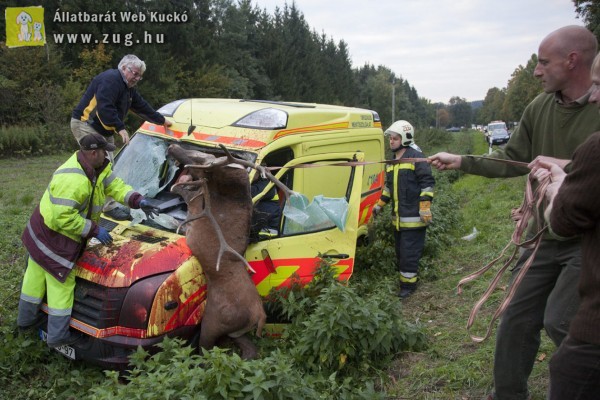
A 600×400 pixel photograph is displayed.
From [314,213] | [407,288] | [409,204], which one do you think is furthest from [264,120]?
[407,288]

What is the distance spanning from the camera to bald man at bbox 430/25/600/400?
295 centimetres

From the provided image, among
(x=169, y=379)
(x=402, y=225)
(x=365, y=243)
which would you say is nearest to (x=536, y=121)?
(x=169, y=379)

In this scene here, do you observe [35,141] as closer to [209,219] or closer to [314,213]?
[314,213]

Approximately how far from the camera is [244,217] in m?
4.20

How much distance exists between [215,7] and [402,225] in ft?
159

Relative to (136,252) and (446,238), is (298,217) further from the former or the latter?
(446,238)

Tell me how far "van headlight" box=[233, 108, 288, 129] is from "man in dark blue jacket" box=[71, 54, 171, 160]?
1.37 m

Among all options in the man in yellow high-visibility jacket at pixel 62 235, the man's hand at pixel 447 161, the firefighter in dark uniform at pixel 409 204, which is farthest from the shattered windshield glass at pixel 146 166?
the firefighter in dark uniform at pixel 409 204

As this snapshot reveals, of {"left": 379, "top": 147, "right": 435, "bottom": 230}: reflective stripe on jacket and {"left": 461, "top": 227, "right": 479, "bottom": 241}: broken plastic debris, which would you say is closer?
{"left": 379, "top": 147, "right": 435, "bottom": 230}: reflective stripe on jacket

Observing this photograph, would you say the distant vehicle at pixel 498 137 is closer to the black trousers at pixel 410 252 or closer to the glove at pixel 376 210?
the glove at pixel 376 210

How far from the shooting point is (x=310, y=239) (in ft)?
15.9

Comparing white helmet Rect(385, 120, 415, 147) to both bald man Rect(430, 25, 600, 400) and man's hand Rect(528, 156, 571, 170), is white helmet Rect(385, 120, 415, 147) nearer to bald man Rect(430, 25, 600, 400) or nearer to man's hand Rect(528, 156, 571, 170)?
bald man Rect(430, 25, 600, 400)

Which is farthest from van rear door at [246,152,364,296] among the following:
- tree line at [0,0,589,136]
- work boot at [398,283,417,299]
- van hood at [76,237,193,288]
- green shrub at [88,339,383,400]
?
tree line at [0,0,589,136]

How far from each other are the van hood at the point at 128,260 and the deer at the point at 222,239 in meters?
0.15
